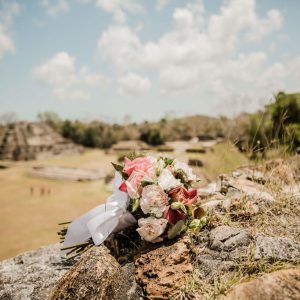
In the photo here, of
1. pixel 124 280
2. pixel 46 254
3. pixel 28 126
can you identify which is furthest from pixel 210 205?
pixel 28 126

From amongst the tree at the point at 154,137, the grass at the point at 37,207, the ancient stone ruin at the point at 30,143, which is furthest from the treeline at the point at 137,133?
the grass at the point at 37,207

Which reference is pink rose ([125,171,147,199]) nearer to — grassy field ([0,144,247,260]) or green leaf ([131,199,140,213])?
green leaf ([131,199,140,213])

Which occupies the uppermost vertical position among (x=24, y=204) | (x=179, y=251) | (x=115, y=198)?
(x=115, y=198)

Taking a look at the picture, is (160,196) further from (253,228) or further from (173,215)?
(253,228)

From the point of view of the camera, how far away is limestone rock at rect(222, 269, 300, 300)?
1262 mm

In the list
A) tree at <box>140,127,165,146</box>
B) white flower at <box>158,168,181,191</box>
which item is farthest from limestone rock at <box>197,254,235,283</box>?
tree at <box>140,127,165,146</box>

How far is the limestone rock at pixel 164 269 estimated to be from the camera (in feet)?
4.94

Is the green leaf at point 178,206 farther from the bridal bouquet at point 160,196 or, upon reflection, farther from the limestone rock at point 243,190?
the limestone rock at point 243,190

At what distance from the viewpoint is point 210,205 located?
2.13m

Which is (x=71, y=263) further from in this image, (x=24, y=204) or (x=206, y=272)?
(x=24, y=204)

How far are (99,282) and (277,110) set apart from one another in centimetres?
793

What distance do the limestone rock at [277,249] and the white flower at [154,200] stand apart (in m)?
0.55

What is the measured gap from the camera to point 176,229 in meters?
1.67

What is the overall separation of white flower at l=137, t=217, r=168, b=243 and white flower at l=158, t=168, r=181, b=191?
0.19 m
